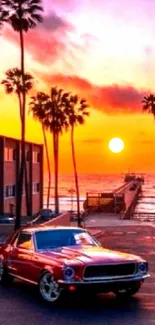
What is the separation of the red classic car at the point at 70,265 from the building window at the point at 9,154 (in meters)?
39.9

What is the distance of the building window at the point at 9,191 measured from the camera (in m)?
54.3

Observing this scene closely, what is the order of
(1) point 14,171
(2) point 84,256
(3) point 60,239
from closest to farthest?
(2) point 84,256, (3) point 60,239, (1) point 14,171

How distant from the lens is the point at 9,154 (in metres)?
56.0

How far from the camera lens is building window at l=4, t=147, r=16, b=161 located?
54.6 m

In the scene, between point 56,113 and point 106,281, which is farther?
point 56,113

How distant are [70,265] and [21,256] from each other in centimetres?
236

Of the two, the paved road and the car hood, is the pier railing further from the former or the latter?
the car hood

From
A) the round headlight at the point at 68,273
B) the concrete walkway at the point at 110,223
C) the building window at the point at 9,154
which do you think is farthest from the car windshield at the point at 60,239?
the building window at the point at 9,154

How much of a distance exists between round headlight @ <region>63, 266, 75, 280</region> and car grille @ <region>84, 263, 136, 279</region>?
253mm

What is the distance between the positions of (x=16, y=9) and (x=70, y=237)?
101ft

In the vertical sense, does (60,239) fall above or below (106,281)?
above

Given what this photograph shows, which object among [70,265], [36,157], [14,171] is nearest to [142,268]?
[70,265]

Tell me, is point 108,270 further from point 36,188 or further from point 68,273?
point 36,188

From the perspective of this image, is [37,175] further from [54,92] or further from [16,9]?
[16,9]
